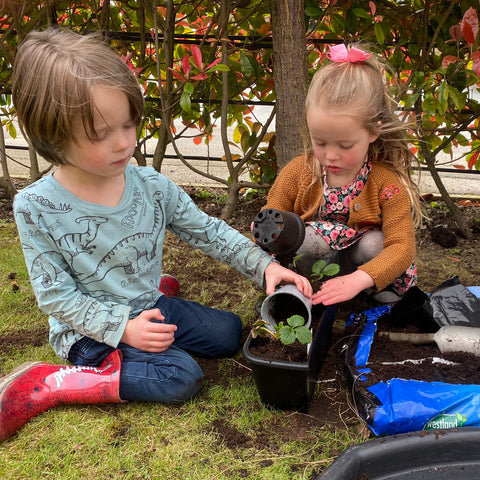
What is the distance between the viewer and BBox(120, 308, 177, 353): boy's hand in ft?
5.26

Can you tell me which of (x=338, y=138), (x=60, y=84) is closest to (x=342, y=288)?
(x=338, y=138)

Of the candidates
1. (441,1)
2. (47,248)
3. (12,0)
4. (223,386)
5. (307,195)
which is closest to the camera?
(47,248)

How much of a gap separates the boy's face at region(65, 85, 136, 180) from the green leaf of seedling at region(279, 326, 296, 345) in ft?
2.20

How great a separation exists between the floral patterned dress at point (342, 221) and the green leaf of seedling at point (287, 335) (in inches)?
20.2

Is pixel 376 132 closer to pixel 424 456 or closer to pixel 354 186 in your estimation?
pixel 354 186

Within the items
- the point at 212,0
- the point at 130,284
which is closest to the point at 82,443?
the point at 130,284

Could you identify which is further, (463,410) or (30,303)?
(30,303)

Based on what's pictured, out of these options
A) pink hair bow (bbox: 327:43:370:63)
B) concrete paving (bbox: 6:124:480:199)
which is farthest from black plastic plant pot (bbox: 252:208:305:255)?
concrete paving (bbox: 6:124:480:199)

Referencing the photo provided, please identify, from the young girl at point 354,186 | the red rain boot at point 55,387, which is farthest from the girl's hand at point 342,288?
the red rain boot at point 55,387

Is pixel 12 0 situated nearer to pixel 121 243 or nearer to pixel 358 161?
pixel 121 243

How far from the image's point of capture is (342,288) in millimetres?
1639

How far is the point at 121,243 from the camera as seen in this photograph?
5.51ft

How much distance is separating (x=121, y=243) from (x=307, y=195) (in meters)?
0.72

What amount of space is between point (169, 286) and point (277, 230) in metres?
0.78
